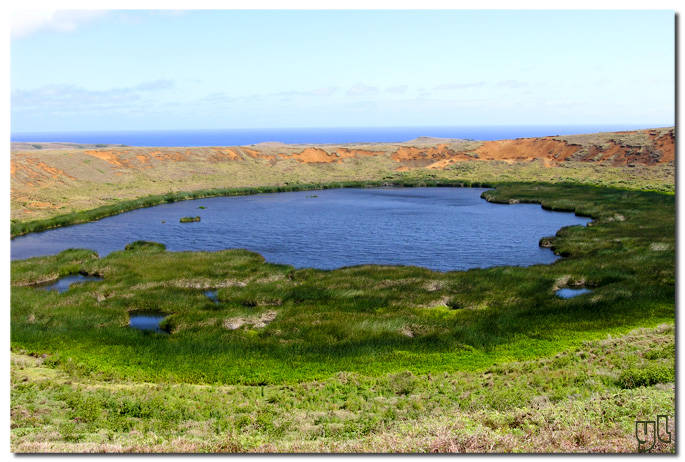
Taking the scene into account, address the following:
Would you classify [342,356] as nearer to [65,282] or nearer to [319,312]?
[319,312]

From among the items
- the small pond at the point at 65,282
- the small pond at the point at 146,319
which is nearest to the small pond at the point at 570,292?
the small pond at the point at 146,319

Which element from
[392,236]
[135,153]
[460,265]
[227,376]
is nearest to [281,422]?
[227,376]

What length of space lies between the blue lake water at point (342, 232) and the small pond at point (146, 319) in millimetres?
12556

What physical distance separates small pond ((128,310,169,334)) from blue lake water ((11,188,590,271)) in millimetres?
12556

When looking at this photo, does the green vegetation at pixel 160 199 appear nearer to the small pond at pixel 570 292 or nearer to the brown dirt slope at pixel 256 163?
the brown dirt slope at pixel 256 163

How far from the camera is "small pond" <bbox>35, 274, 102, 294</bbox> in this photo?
34.9 meters

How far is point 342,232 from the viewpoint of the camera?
53156 mm

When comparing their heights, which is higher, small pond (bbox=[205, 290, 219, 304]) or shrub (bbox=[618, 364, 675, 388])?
shrub (bbox=[618, 364, 675, 388])

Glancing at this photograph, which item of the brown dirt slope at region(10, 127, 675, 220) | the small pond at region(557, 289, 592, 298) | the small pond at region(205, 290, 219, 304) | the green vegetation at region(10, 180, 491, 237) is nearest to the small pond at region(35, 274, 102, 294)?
the small pond at region(205, 290, 219, 304)

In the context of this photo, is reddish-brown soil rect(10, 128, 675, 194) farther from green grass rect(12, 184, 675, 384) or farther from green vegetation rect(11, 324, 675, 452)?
green vegetation rect(11, 324, 675, 452)

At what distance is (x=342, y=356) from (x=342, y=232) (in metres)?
30.9

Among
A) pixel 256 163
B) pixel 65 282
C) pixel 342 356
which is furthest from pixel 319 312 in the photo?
pixel 256 163

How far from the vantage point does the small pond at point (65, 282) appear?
34875 millimetres

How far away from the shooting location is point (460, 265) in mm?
39812
